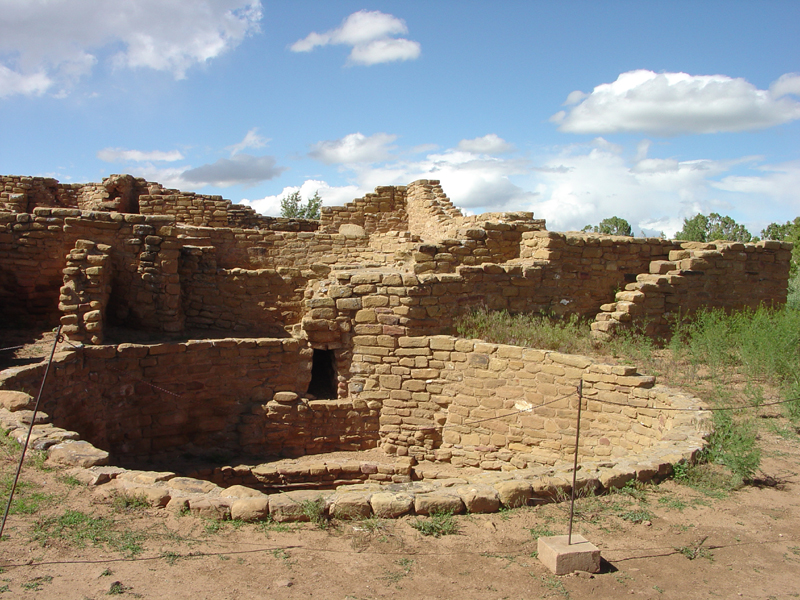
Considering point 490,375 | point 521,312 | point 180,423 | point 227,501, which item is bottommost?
point 180,423

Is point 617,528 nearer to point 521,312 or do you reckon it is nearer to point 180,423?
point 521,312

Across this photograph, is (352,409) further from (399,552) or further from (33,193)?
(33,193)

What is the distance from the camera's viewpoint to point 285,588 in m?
3.75

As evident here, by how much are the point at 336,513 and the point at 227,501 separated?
2.92 ft

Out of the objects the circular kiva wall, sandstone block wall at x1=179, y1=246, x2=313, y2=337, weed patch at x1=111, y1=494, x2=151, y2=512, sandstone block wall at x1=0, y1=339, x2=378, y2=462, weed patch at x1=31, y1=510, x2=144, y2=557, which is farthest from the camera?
sandstone block wall at x1=179, y1=246, x2=313, y2=337

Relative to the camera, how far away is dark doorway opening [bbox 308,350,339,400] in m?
9.85

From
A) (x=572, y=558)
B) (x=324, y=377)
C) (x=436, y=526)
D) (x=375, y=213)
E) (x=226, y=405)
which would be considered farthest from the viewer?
(x=375, y=213)

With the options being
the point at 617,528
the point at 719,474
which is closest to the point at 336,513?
the point at 617,528


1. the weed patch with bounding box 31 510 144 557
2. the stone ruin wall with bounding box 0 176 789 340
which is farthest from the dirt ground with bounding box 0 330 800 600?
the stone ruin wall with bounding box 0 176 789 340

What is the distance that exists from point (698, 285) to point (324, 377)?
7007mm

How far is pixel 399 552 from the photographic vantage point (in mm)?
4281

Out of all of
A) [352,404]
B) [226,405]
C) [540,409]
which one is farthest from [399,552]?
[226,405]

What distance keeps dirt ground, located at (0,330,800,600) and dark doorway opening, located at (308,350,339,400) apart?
5.04 m

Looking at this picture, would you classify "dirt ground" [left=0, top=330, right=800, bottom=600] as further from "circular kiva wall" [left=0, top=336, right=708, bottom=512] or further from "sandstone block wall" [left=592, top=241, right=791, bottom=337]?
"sandstone block wall" [left=592, top=241, right=791, bottom=337]
